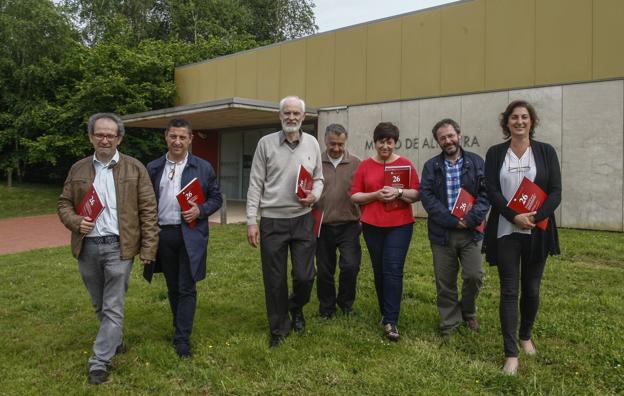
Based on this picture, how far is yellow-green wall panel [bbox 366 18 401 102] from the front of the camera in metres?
12.4

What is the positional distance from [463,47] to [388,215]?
27.7ft

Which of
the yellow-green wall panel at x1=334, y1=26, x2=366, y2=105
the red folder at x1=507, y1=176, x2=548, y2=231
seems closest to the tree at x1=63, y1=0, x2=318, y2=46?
the yellow-green wall panel at x1=334, y1=26, x2=366, y2=105

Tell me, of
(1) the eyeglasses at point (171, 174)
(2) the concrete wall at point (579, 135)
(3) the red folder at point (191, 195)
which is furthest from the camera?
(2) the concrete wall at point (579, 135)

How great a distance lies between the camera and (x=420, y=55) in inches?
469

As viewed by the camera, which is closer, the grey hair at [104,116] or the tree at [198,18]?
the grey hair at [104,116]

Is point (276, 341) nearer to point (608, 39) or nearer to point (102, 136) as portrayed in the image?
point (102, 136)

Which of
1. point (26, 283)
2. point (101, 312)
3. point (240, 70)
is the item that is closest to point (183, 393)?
point (101, 312)

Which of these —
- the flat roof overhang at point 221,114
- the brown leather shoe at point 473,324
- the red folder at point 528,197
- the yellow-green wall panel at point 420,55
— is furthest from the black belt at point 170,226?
the yellow-green wall panel at point 420,55

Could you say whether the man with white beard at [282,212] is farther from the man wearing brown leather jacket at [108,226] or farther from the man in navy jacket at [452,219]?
the man in navy jacket at [452,219]

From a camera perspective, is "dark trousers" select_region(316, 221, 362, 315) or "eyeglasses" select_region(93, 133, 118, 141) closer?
"eyeglasses" select_region(93, 133, 118, 141)

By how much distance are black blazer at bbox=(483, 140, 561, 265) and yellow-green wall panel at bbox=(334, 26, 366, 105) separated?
9.82m

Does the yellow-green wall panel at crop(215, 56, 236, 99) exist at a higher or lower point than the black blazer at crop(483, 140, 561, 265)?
higher

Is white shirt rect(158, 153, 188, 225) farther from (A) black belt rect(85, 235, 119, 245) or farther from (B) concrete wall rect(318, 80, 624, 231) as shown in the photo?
(B) concrete wall rect(318, 80, 624, 231)

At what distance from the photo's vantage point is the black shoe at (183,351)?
371 cm
